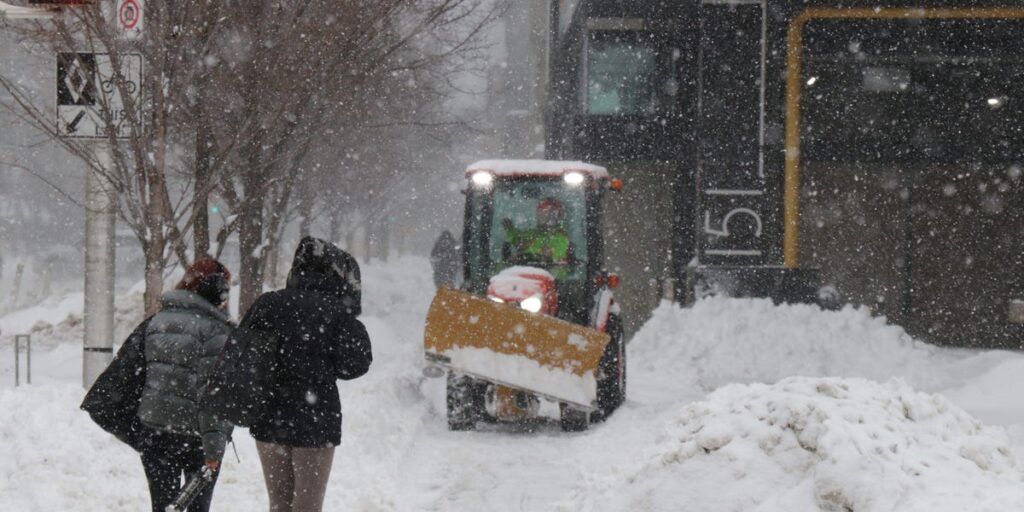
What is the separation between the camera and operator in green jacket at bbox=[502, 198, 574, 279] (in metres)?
12.0

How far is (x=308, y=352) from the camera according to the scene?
15.6 ft

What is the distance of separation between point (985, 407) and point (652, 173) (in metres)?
11.6

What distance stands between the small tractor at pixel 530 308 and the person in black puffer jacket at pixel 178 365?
512 cm

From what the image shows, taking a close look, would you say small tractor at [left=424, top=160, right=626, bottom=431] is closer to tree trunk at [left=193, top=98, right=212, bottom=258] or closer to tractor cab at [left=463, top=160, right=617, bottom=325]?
tractor cab at [left=463, top=160, right=617, bottom=325]

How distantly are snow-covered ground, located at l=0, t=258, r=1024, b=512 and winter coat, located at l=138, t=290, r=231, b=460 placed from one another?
2.38 metres

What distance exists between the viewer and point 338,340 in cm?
478

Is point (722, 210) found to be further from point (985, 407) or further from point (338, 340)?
point (338, 340)

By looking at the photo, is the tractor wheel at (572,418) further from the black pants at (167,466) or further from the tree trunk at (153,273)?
the black pants at (167,466)

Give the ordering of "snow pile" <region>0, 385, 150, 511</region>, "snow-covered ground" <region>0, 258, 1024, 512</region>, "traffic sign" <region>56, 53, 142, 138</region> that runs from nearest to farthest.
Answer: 1. "snow-covered ground" <region>0, 258, 1024, 512</region>
2. "snow pile" <region>0, 385, 150, 511</region>
3. "traffic sign" <region>56, 53, 142, 138</region>

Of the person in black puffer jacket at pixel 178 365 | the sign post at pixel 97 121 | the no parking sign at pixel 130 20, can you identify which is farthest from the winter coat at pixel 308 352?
the no parking sign at pixel 130 20

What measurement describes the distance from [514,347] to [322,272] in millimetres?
5606

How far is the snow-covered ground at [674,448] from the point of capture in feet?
18.9

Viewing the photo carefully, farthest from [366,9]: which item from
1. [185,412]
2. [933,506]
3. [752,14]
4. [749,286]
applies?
[752,14]

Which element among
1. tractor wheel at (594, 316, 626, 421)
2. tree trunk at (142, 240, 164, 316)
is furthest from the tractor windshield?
tree trunk at (142, 240, 164, 316)
